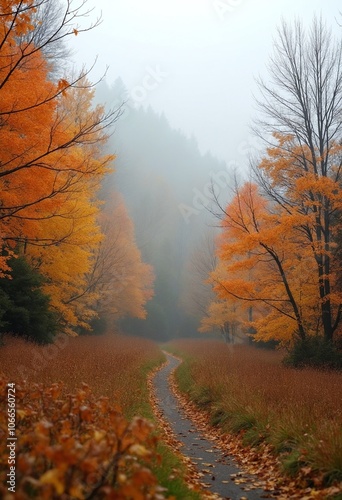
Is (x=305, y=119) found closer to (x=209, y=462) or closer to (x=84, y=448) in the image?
(x=209, y=462)

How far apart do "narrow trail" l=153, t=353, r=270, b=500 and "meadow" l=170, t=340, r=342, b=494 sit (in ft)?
1.77

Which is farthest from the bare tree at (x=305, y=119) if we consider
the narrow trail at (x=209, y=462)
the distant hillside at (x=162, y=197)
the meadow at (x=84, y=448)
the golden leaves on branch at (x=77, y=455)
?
the distant hillside at (x=162, y=197)

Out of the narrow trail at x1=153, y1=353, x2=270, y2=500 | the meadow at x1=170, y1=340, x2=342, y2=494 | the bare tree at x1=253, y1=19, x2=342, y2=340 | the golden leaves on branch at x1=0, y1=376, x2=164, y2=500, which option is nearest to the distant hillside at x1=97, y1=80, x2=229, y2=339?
the bare tree at x1=253, y1=19, x2=342, y2=340

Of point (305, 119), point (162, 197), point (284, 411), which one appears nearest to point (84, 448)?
point (284, 411)

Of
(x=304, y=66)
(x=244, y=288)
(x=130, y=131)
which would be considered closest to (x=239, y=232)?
(x=244, y=288)

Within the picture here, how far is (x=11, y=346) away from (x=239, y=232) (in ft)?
27.2

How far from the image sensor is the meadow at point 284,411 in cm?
496

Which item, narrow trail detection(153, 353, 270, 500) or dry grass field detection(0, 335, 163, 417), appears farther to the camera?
dry grass field detection(0, 335, 163, 417)

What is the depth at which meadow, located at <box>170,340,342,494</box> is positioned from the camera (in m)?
4.96

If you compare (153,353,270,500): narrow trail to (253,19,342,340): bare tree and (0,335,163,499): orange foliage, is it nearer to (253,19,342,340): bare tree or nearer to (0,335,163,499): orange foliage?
(0,335,163,499): orange foliage

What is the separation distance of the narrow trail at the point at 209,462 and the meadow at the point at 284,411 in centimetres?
54

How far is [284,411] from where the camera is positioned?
707 cm

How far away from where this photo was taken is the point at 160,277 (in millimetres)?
54812

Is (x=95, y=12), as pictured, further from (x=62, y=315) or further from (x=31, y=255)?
(x=62, y=315)
